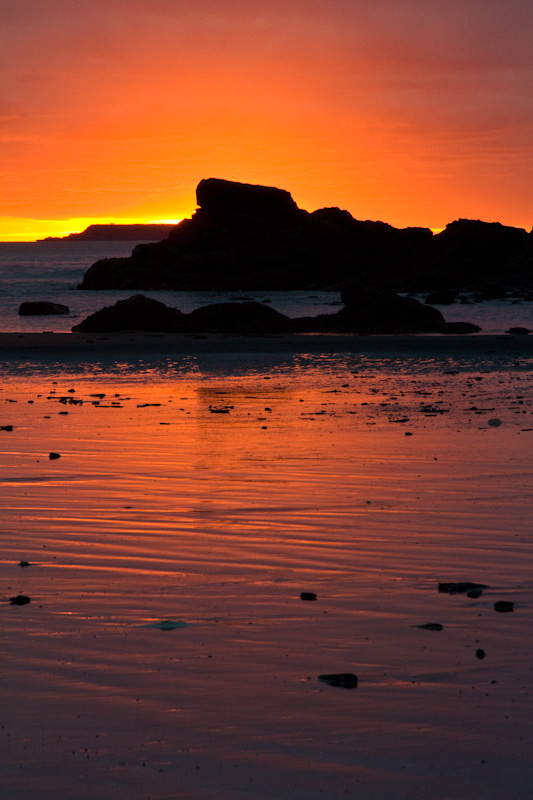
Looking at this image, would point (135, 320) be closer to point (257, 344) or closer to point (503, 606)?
point (257, 344)

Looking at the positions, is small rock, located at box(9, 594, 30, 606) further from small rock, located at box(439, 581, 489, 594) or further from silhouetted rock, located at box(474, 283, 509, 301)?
silhouetted rock, located at box(474, 283, 509, 301)

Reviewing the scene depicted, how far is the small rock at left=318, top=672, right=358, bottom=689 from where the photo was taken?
4625 millimetres

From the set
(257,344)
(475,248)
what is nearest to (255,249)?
(475,248)

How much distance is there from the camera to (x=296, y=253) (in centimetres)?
11769

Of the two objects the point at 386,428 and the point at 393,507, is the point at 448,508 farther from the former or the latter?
the point at 386,428

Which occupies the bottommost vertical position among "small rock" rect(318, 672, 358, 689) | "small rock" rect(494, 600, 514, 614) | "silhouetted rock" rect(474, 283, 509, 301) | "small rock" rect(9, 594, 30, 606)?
"small rock" rect(318, 672, 358, 689)

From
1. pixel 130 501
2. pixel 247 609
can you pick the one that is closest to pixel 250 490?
pixel 130 501

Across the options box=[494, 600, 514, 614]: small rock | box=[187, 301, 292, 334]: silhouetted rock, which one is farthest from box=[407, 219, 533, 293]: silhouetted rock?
box=[494, 600, 514, 614]: small rock

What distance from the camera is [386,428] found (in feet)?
45.1

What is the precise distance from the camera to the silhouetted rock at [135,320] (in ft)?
131

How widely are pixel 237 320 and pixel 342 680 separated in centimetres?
3637

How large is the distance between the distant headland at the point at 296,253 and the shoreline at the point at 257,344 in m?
53.4

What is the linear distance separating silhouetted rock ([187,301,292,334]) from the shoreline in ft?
6.72

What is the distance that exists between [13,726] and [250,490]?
17.4ft
